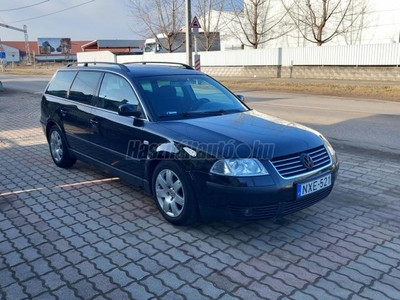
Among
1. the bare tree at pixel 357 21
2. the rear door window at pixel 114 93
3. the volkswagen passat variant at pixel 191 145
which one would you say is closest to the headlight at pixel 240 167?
the volkswagen passat variant at pixel 191 145

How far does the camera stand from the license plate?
3305 mm

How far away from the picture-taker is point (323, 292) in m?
2.70

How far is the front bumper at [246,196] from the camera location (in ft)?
10.3

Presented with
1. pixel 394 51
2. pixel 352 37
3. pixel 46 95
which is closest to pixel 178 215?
pixel 46 95

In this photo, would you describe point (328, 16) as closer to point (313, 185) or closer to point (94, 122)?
point (94, 122)

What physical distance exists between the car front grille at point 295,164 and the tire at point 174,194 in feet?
2.81

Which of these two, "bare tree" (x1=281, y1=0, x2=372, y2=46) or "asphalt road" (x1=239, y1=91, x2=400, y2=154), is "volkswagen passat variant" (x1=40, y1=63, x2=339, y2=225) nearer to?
"asphalt road" (x1=239, y1=91, x2=400, y2=154)

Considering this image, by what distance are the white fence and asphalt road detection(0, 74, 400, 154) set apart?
8865 mm

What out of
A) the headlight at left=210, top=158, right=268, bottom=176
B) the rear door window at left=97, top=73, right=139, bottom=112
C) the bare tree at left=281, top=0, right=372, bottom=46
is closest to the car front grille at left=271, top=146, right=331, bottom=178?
the headlight at left=210, top=158, right=268, bottom=176

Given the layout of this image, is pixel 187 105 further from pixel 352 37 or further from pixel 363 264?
pixel 352 37

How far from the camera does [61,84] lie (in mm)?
5789

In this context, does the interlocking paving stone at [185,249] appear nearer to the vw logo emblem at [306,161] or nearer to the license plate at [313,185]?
the license plate at [313,185]

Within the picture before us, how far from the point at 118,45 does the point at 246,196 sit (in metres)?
61.6

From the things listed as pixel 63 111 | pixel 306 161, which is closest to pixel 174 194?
pixel 306 161
